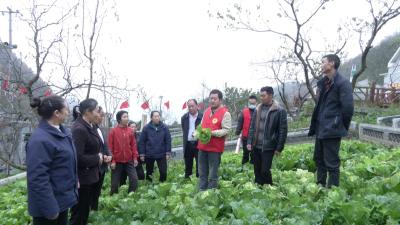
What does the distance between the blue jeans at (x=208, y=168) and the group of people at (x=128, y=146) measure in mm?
15

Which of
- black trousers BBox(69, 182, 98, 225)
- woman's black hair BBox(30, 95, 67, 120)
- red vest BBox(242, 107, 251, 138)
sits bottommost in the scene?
black trousers BBox(69, 182, 98, 225)

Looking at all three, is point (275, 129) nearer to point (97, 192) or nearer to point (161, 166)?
point (97, 192)

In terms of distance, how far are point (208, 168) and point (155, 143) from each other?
6.31ft

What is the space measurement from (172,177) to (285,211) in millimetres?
4624

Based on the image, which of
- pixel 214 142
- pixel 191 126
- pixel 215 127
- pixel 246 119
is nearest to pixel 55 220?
pixel 214 142

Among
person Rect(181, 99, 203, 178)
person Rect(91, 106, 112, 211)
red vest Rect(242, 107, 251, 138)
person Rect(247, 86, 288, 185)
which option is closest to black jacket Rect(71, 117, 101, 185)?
person Rect(91, 106, 112, 211)

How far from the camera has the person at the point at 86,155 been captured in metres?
4.87

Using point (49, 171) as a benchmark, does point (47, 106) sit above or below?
above

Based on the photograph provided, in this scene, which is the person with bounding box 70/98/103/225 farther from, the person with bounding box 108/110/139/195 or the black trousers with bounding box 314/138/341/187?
the black trousers with bounding box 314/138/341/187

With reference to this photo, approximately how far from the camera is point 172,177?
8.72 meters

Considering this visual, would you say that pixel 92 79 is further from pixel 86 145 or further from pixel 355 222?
pixel 355 222

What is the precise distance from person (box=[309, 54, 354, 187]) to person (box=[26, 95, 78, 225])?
3115mm

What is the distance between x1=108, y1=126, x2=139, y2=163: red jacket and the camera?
23.0ft

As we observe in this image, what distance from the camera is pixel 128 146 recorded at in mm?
7102
